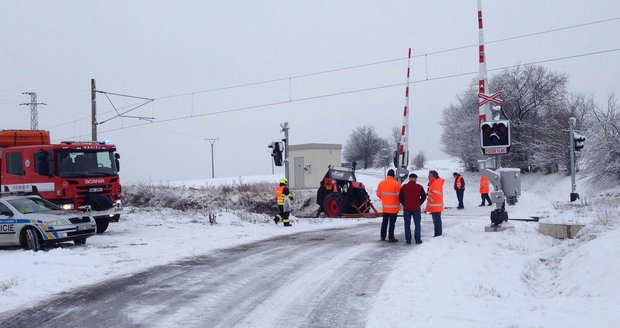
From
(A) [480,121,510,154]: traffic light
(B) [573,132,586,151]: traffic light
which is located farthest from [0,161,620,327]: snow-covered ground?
(B) [573,132,586,151]: traffic light

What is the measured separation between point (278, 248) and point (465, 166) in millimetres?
55507

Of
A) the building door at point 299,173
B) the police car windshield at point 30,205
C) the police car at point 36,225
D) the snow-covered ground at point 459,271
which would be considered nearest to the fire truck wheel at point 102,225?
the snow-covered ground at point 459,271

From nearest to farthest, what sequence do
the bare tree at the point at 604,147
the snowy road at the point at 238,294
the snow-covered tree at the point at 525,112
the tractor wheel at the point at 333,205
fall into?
the snowy road at the point at 238,294 < the tractor wheel at the point at 333,205 < the bare tree at the point at 604,147 < the snow-covered tree at the point at 525,112

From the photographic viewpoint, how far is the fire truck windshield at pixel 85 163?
1639 centimetres

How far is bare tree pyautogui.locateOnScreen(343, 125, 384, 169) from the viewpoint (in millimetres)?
98438

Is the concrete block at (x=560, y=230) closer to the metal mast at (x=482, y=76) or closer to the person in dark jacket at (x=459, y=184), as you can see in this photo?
the metal mast at (x=482, y=76)

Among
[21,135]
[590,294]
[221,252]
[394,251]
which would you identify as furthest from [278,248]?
[21,135]

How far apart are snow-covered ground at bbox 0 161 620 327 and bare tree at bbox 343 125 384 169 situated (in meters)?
81.8

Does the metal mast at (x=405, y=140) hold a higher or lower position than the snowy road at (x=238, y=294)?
higher

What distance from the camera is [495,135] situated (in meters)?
12.3

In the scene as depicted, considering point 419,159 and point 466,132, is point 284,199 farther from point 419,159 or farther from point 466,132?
point 419,159

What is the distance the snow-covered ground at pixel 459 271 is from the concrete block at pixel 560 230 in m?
0.17

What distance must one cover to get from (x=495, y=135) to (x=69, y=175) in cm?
1237

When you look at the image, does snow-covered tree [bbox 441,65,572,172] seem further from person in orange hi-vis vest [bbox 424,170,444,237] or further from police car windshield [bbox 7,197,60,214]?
police car windshield [bbox 7,197,60,214]
